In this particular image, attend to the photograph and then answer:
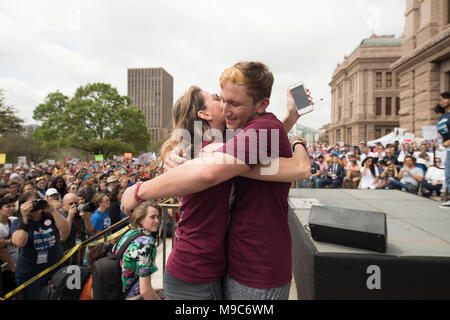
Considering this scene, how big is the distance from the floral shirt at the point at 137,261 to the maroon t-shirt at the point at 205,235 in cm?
165

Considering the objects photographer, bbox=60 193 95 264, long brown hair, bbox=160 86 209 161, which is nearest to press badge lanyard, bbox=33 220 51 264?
photographer, bbox=60 193 95 264

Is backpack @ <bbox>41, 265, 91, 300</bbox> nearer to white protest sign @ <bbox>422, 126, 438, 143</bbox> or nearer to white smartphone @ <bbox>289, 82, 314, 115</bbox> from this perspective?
white smartphone @ <bbox>289, 82, 314, 115</bbox>

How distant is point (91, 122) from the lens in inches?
1684

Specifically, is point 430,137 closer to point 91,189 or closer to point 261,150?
point 261,150

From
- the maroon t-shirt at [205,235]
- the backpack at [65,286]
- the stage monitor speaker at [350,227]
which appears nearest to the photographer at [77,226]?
the backpack at [65,286]

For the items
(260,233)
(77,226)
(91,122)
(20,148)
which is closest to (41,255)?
(77,226)

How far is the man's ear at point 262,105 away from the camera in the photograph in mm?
1260

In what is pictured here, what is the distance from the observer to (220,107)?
1499 millimetres

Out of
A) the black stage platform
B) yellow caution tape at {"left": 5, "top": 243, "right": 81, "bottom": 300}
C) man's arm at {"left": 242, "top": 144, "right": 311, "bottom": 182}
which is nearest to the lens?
man's arm at {"left": 242, "top": 144, "right": 311, "bottom": 182}

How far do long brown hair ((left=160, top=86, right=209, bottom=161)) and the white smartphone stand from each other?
0.57 meters

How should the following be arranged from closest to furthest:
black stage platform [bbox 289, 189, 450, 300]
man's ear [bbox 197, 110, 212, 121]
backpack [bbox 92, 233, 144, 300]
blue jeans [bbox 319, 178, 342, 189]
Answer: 1. man's ear [bbox 197, 110, 212, 121]
2. black stage platform [bbox 289, 189, 450, 300]
3. backpack [bbox 92, 233, 144, 300]
4. blue jeans [bbox 319, 178, 342, 189]

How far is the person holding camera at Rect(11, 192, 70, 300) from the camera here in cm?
379

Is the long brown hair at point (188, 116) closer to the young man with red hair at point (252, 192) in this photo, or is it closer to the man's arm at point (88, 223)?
the young man with red hair at point (252, 192)
